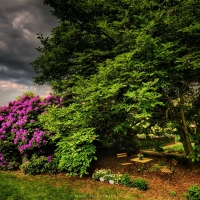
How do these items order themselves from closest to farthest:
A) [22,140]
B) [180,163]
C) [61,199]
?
[61,199] < [22,140] < [180,163]

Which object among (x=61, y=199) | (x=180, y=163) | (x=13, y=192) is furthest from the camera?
(x=180, y=163)

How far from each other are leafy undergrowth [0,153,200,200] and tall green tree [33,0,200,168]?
154 cm

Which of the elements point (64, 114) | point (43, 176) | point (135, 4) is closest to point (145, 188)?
point (64, 114)

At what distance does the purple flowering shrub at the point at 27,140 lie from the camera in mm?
10898

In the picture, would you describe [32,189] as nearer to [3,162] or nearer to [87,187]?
[87,187]

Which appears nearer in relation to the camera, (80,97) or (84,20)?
(80,97)

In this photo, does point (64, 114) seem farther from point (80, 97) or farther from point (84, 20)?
point (84, 20)

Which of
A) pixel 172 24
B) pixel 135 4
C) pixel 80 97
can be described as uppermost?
pixel 135 4

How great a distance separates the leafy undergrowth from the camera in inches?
306

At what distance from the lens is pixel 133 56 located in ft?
26.7

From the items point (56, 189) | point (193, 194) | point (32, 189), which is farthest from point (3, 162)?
point (193, 194)

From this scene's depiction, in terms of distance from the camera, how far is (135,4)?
27.6 ft

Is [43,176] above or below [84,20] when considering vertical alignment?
below

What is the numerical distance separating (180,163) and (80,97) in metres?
7.72
